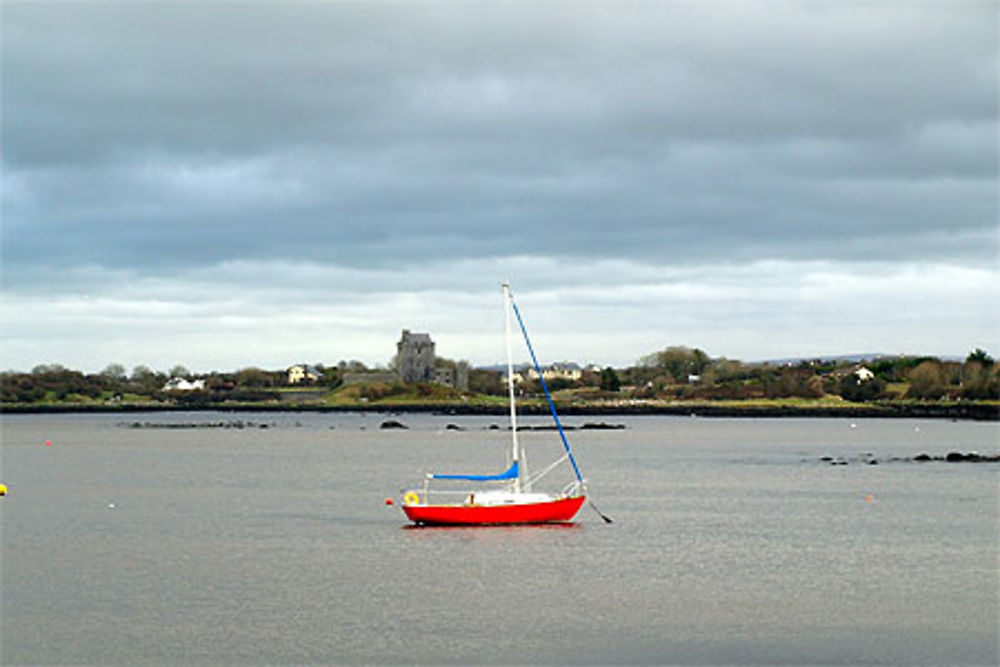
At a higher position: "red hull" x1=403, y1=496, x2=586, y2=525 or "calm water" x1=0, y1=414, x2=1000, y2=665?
"red hull" x1=403, y1=496, x2=586, y2=525

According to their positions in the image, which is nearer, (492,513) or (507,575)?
(507,575)

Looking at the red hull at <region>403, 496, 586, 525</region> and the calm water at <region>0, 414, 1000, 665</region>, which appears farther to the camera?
the red hull at <region>403, 496, 586, 525</region>

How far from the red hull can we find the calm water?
66 cm

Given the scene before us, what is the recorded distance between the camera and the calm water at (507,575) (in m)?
36.3

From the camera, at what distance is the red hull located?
198ft

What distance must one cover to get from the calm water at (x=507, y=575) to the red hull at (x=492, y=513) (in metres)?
0.66

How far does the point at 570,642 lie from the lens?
36.8 m

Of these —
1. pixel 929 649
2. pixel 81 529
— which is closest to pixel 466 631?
pixel 929 649

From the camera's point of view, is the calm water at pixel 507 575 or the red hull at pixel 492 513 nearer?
the calm water at pixel 507 575

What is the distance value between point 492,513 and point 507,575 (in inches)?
470

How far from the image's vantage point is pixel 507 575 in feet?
160

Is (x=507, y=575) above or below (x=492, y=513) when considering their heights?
below

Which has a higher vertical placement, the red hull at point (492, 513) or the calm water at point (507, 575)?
the red hull at point (492, 513)

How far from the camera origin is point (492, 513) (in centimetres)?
6056
